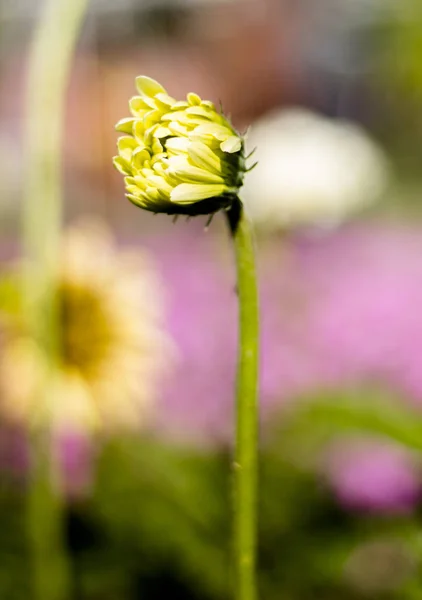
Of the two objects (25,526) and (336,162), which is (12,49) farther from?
(25,526)

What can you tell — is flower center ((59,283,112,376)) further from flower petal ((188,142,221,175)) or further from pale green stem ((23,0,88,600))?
A: flower petal ((188,142,221,175))

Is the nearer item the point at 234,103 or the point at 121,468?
the point at 121,468

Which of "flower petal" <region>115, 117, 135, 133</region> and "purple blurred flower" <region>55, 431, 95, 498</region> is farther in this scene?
"purple blurred flower" <region>55, 431, 95, 498</region>

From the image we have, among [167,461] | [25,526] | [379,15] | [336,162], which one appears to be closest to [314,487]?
[167,461]

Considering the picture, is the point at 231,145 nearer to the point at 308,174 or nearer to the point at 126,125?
the point at 126,125

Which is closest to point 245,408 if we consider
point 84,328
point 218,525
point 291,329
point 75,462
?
point 218,525

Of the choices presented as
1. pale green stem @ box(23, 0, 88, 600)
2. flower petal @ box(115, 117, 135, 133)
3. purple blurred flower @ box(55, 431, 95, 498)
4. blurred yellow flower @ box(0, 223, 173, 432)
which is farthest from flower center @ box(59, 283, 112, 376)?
flower petal @ box(115, 117, 135, 133)

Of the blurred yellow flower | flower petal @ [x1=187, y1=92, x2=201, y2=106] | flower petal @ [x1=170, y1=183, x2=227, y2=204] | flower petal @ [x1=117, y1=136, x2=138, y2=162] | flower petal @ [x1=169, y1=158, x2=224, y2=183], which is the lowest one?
the blurred yellow flower
